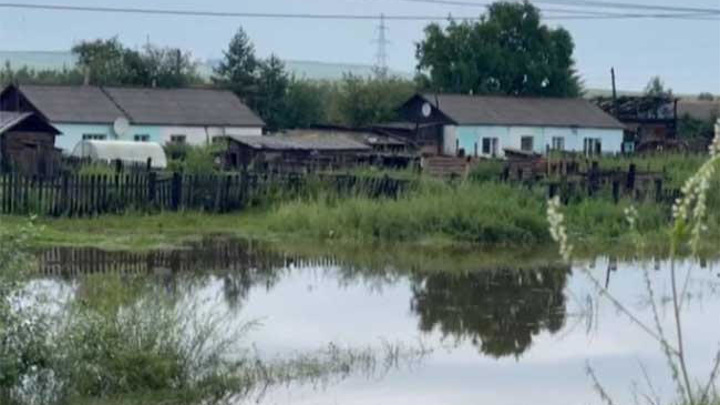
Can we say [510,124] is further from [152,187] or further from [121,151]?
[152,187]

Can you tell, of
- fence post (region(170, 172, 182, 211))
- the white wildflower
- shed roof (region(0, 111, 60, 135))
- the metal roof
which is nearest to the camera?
the white wildflower

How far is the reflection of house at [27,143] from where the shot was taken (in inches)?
1348

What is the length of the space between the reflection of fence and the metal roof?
18.5 m

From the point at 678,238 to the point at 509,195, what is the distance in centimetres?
2477

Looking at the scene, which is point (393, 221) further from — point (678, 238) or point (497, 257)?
point (678, 238)

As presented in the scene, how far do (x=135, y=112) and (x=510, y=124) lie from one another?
15.3 meters

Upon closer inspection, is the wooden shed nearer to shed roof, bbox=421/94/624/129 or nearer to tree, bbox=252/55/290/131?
shed roof, bbox=421/94/624/129

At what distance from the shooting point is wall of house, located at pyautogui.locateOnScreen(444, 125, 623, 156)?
55688mm

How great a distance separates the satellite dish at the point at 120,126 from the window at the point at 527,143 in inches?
662

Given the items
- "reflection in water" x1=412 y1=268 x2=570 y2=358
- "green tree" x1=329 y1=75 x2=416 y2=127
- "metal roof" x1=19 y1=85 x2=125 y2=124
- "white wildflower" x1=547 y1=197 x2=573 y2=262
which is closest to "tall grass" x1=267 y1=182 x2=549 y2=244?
"reflection in water" x1=412 y1=268 x2=570 y2=358

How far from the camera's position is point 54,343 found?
991 centimetres

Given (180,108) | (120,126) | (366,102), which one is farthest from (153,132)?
(366,102)

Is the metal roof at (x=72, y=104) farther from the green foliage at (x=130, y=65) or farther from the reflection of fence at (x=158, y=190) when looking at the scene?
the reflection of fence at (x=158, y=190)

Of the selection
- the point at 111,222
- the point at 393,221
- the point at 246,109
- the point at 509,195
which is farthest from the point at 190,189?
the point at 246,109
